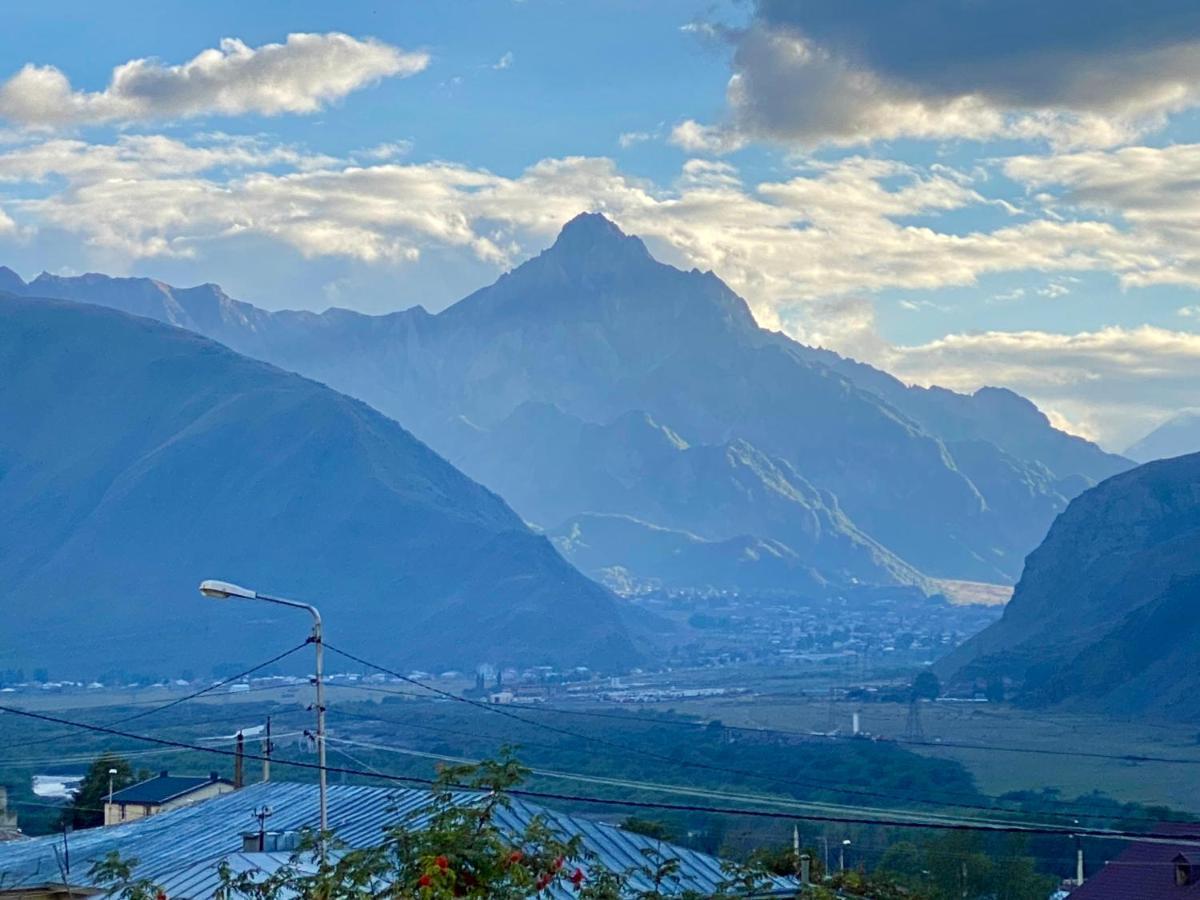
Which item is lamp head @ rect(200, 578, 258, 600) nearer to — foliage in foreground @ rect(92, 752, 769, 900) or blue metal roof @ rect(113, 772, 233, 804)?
foliage in foreground @ rect(92, 752, 769, 900)

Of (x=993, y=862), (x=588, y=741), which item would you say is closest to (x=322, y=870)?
(x=993, y=862)

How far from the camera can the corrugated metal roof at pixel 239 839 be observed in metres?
35.8

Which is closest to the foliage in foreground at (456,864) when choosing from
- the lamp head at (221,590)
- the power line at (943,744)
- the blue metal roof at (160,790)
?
the lamp head at (221,590)

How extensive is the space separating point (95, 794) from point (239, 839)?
4272 cm

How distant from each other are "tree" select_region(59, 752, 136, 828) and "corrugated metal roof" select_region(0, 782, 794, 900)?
29.6 metres

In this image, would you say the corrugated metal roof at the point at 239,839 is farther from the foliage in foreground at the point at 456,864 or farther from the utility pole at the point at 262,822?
the foliage in foreground at the point at 456,864

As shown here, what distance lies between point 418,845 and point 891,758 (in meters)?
133

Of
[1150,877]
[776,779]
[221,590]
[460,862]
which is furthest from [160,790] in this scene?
[776,779]

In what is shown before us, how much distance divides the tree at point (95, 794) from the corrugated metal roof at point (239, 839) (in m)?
29.6

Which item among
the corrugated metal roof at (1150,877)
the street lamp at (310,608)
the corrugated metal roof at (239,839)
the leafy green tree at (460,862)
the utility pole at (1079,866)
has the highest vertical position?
the street lamp at (310,608)

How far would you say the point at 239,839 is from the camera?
4016 centimetres

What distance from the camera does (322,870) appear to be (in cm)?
2209

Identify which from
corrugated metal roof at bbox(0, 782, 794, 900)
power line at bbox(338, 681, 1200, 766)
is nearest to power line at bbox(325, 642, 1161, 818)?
power line at bbox(338, 681, 1200, 766)

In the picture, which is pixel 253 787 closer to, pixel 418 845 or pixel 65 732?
pixel 418 845
